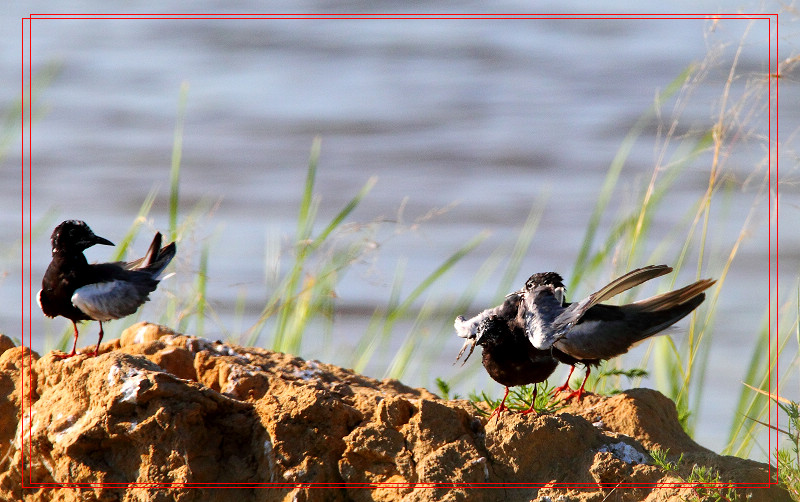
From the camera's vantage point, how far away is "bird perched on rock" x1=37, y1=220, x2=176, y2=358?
4.22 m

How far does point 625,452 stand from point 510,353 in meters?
0.76

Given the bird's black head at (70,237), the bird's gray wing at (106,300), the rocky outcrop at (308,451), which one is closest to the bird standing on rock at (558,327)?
the rocky outcrop at (308,451)

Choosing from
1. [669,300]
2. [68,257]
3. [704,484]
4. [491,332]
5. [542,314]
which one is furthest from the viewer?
[68,257]

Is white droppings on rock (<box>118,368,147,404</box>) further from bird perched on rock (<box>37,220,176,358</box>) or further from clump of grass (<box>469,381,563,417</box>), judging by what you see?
clump of grass (<box>469,381,563,417</box>)

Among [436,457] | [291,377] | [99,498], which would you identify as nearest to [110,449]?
[99,498]

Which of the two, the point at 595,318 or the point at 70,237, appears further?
the point at 70,237

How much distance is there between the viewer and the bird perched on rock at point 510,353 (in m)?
4.00

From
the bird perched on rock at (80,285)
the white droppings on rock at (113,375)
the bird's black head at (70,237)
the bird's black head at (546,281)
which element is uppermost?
the bird's black head at (70,237)

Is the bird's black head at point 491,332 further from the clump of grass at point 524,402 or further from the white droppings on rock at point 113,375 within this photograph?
the white droppings on rock at point 113,375

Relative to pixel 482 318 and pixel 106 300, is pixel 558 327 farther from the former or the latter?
pixel 106 300

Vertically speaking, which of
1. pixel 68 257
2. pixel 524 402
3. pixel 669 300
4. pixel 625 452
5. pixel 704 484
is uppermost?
pixel 68 257

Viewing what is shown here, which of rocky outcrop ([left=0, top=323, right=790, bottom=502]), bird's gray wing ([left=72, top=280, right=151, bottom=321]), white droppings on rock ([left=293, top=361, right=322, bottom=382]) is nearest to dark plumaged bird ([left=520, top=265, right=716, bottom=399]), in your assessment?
rocky outcrop ([left=0, top=323, right=790, bottom=502])

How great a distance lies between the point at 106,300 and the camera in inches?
166

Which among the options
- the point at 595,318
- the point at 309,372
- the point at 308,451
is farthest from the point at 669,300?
the point at 308,451
